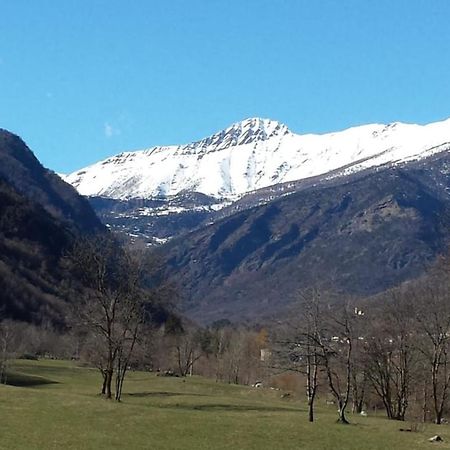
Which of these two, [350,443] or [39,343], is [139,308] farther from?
[39,343]

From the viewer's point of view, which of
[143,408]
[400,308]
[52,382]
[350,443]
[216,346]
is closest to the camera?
[350,443]

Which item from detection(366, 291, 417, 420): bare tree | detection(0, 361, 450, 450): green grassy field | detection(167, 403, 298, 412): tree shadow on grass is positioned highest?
detection(366, 291, 417, 420): bare tree

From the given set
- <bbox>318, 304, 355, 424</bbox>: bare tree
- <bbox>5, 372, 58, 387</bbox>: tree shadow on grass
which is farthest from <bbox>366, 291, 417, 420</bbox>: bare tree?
<bbox>5, 372, 58, 387</bbox>: tree shadow on grass

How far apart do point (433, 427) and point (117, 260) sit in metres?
30.0

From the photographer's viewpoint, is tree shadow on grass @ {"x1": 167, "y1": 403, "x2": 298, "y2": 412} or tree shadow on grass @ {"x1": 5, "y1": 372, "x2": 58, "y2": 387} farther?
tree shadow on grass @ {"x1": 5, "y1": 372, "x2": 58, "y2": 387}

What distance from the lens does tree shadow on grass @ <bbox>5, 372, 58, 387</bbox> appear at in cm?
8827

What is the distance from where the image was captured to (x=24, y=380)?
9094 centimetres

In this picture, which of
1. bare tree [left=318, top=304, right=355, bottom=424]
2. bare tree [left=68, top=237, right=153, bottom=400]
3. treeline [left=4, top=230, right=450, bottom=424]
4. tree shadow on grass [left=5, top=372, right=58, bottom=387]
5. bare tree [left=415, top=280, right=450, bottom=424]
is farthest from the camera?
tree shadow on grass [left=5, top=372, right=58, bottom=387]

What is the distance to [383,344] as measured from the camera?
76.7 m

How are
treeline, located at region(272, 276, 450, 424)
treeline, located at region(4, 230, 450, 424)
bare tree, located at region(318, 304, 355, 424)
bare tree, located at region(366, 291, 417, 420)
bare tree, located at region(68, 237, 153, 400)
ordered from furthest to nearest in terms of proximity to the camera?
bare tree, located at region(366, 291, 417, 420) → treeline, located at region(272, 276, 450, 424) → bare tree, located at region(68, 237, 153, 400) → treeline, located at region(4, 230, 450, 424) → bare tree, located at region(318, 304, 355, 424)

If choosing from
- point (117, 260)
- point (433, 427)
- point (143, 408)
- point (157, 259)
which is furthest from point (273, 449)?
point (117, 260)

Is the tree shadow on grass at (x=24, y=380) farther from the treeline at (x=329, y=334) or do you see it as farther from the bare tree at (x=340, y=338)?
the bare tree at (x=340, y=338)

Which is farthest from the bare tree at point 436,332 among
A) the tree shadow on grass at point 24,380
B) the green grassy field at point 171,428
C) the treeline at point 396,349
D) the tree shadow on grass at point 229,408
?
the tree shadow on grass at point 24,380

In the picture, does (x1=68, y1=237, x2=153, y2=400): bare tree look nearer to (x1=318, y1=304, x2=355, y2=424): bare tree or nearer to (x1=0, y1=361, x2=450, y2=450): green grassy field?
(x1=0, y1=361, x2=450, y2=450): green grassy field
